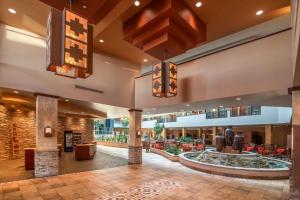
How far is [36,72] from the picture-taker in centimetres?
714

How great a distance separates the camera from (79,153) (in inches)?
432

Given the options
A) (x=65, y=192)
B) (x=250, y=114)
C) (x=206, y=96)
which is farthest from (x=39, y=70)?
(x=250, y=114)

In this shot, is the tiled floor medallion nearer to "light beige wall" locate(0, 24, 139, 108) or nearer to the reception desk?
"light beige wall" locate(0, 24, 139, 108)

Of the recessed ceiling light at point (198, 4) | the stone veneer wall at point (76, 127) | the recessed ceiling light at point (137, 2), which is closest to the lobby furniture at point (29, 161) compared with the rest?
the stone veneer wall at point (76, 127)

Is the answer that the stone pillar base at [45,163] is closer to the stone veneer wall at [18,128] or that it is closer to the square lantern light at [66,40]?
the square lantern light at [66,40]

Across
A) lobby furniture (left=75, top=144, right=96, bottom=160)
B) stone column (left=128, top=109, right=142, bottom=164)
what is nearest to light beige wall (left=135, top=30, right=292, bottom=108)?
stone column (left=128, top=109, right=142, bottom=164)

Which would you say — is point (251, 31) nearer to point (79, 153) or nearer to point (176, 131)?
point (79, 153)

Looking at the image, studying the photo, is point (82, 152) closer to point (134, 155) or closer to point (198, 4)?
point (134, 155)

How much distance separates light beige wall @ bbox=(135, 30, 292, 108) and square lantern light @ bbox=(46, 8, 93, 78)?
4832 mm

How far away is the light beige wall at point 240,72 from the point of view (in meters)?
5.52

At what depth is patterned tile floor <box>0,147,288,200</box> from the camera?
5254mm

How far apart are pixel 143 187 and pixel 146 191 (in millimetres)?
385

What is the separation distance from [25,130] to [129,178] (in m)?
8.18

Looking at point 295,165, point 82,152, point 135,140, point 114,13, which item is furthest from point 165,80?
point 82,152
